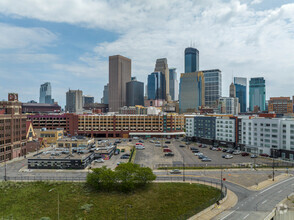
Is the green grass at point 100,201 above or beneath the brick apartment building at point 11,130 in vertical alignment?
beneath

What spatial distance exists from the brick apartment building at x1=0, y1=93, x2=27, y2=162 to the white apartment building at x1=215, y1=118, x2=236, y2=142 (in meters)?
96.4

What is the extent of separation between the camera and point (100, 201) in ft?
152

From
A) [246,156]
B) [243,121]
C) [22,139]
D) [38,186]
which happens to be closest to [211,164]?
[246,156]

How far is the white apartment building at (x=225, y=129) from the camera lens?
111m

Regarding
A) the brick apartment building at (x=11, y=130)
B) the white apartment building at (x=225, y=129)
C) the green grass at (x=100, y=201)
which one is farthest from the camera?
the white apartment building at (x=225, y=129)

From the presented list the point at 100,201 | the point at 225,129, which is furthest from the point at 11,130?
the point at 225,129

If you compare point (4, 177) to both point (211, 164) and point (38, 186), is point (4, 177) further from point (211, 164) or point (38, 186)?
point (211, 164)

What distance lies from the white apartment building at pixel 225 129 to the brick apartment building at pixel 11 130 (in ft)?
316

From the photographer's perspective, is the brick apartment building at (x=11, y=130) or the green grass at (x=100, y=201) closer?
the green grass at (x=100, y=201)

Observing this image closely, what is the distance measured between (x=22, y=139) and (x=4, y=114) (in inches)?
587

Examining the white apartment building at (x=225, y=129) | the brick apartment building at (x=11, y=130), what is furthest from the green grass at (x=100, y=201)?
the white apartment building at (x=225, y=129)

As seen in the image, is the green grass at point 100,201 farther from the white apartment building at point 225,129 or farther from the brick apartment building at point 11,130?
the white apartment building at point 225,129

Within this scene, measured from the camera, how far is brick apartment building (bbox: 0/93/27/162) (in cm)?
8350

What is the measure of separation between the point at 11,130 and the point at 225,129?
100268 mm
